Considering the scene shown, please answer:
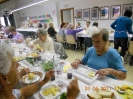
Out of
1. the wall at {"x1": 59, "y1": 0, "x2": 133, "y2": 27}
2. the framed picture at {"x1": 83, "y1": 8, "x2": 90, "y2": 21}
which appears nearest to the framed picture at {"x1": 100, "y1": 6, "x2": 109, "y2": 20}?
Result: the wall at {"x1": 59, "y1": 0, "x2": 133, "y2": 27}

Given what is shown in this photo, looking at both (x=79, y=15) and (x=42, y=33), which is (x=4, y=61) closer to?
(x=42, y=33)

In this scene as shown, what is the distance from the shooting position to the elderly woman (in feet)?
4.16

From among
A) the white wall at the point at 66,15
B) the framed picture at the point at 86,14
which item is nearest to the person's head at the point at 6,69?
the framed picture at the point at 86,14

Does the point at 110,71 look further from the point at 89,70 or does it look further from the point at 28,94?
the point at 28,94

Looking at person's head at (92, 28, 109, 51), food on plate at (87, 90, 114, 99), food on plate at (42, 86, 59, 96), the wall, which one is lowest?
food on plate at (42, 86, 59, 96)

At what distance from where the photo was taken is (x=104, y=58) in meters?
1.42

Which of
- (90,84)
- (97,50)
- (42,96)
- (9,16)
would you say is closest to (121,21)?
(97,50)

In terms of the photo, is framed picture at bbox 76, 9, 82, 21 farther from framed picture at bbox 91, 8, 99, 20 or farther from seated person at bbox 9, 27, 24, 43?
seated person at bbox 9, 27, 24, 43

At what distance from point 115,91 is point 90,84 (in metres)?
0.25

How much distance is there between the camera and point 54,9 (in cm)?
841

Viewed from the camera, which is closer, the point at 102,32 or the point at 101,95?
the point at 101,95

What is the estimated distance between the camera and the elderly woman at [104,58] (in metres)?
1.27

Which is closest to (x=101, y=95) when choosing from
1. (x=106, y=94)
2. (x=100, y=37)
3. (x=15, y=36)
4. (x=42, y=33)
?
(x=106, y=94)

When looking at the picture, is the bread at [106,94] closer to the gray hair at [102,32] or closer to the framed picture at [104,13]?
the gray hair at [102,32]
